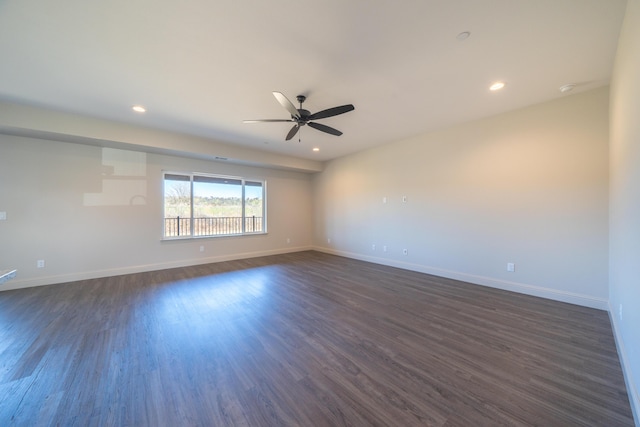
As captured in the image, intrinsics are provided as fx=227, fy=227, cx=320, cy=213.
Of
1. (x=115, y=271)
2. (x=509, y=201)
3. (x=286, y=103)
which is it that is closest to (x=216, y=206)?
(x=115, y=271)

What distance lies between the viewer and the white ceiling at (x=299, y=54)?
1.74 metres

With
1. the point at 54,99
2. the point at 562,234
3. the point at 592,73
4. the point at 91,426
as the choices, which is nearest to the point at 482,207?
the point at 562,234

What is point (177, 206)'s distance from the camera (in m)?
5.16

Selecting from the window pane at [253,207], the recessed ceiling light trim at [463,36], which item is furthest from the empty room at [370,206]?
the window pane at [253,207]

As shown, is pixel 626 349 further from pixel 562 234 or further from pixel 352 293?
pixel 352 293

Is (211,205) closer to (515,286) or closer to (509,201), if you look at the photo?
(509,201)

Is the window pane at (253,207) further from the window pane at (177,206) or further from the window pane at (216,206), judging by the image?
the window pane at (177,206)

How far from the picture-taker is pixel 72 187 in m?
4.03

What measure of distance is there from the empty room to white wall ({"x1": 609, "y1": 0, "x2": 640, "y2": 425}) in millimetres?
39

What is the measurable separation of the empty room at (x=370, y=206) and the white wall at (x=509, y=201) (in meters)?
0.03

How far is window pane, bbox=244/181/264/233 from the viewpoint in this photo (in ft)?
20.5

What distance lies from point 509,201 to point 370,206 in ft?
8.77

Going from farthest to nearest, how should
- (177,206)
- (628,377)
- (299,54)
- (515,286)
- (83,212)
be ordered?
(177,206), (83,212), (515,286), (299,54), (628,377)

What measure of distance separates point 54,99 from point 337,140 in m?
4.35
